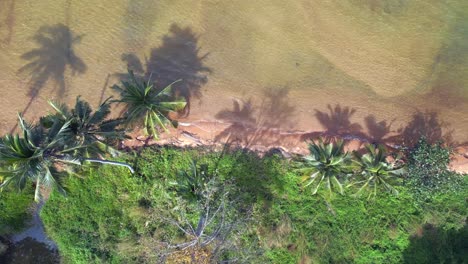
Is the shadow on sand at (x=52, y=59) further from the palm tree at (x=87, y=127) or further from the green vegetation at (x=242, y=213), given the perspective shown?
the palm tree at (x=87, y=127)

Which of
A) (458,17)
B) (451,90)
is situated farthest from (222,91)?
(458,17)

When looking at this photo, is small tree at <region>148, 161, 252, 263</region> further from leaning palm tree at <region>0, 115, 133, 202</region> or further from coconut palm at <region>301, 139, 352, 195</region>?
leaning palm tree at <region>0, 115, 133, 202</region>

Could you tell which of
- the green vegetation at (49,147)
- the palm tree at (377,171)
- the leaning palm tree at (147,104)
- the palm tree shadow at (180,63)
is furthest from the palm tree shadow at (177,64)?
the palm tree at (377,171)

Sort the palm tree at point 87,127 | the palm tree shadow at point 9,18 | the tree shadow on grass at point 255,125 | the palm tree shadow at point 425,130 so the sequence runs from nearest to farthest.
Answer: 1. the palm tree at point 87,127
2. the palm tree shadow at point 425,130
3. the tree shadow on grass at point 255,125
4. the palm tree shadow at point 9,18

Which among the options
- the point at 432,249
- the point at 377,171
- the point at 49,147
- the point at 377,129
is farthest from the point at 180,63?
the point at 432,249

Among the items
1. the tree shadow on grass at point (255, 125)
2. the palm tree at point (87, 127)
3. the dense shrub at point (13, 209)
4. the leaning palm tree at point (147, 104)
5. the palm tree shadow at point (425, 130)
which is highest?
the palm tree shadow at point (425, 130)

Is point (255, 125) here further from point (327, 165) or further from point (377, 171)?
point (377, 171)
